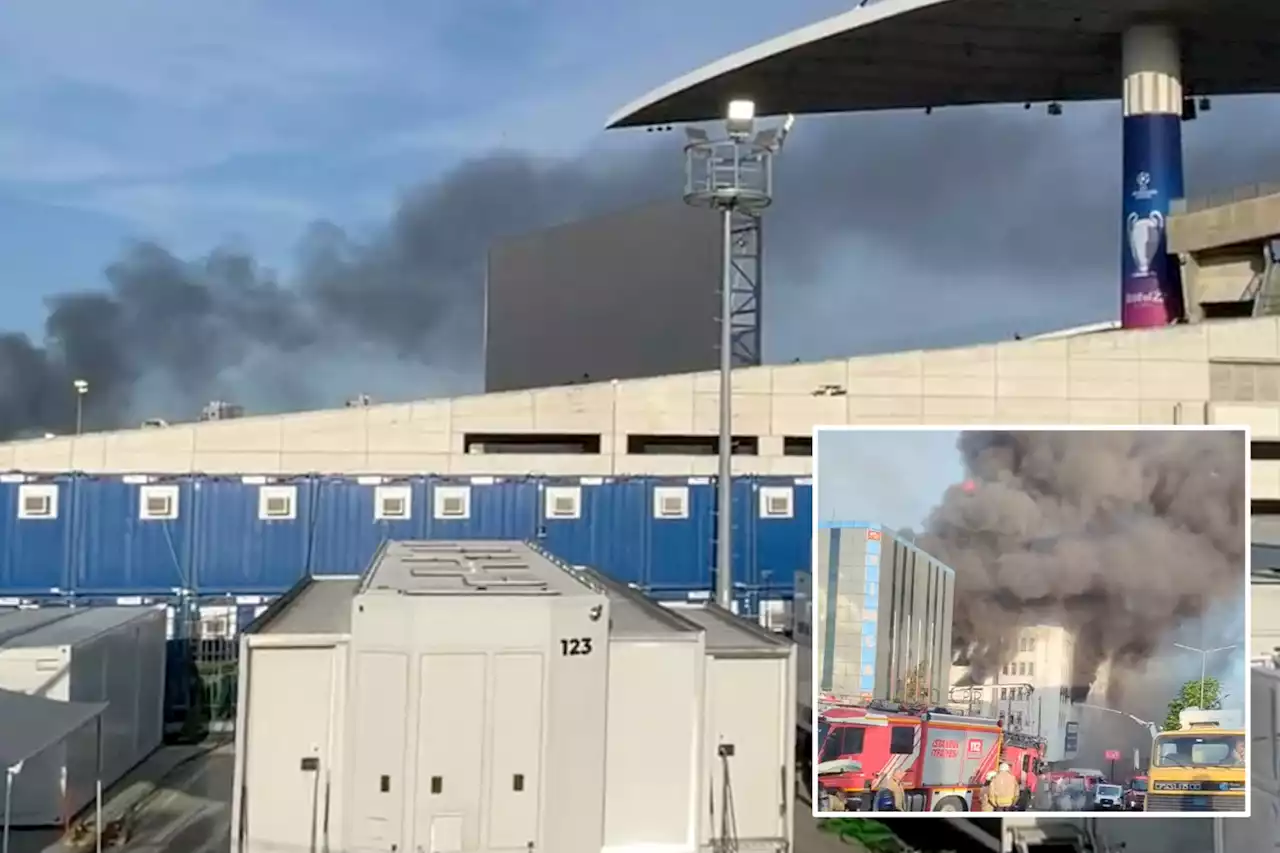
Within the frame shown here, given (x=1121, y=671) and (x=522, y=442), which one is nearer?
(x=1121, y=671)

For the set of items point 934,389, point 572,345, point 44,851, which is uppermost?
point 572,345

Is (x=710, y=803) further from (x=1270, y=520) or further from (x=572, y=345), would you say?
(x=572, y=345)

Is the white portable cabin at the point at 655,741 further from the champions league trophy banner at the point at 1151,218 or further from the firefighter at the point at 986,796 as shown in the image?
the champions league trophy banner at the point at 1151,218

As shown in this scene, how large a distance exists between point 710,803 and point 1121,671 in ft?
10.5

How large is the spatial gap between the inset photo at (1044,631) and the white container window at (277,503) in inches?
526

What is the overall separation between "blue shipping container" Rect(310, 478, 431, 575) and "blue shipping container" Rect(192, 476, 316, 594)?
0.25m

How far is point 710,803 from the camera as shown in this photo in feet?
26.5

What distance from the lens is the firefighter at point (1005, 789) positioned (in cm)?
871

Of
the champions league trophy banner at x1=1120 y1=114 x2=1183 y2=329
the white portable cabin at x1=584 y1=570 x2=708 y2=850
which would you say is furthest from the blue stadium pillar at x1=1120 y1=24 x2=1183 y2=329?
the white portable cabin at x1=584 y1=570 x2=708 y2=850

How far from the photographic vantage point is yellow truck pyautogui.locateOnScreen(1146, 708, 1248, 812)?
8.55 m

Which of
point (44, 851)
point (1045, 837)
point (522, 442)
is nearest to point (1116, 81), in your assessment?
point (522, 442)

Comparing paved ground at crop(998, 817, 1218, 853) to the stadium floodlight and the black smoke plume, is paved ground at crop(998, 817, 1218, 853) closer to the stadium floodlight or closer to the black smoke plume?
the black smoke plume

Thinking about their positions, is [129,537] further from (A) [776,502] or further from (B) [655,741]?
(B) [655,741]

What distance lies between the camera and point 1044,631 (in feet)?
28.8
